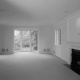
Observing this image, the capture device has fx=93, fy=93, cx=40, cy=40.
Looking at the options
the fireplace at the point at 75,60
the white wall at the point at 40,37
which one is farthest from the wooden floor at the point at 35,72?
the white wall at the point at 40,37

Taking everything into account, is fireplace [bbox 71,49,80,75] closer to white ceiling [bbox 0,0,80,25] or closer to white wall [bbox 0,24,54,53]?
white ceiling [bbox 0,0,80,25]

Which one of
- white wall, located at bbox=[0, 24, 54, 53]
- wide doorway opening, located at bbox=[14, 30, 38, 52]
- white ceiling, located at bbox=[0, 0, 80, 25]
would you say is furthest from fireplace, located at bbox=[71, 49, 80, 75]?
wide doorway opening, located at bbox=[14, 30, 38, 52]

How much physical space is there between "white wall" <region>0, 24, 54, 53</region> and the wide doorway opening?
0.73m

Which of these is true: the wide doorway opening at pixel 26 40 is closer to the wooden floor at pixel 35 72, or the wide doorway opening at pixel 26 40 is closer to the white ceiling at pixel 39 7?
the wooden floor at pixel 35 72

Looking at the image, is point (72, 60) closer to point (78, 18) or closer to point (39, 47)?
point (78, 18)

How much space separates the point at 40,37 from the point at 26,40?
159 cm

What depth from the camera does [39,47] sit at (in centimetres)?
892

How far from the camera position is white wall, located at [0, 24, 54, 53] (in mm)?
8781

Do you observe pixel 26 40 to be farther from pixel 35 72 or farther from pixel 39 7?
pixel 39 7

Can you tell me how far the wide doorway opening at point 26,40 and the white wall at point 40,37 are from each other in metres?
0.73

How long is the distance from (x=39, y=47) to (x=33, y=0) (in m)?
6.28

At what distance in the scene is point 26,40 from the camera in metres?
9.57

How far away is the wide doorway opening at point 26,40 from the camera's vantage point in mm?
9523

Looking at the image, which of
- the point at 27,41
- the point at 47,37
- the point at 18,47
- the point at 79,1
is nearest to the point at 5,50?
the point at 18,47
